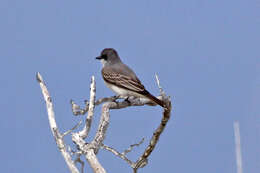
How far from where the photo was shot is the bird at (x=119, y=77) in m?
5.09

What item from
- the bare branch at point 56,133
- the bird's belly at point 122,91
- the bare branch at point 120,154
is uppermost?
the bird's belly at point 122,91

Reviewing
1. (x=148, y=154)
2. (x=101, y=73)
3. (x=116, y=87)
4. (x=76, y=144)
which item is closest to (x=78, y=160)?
(x=76, y=144)

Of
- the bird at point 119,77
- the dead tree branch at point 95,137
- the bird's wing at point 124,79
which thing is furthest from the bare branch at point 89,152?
the bird's wing at point 124,79

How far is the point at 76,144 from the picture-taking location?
11.3 ft

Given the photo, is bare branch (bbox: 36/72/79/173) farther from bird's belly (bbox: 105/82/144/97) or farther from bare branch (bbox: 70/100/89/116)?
bird's belly (bbox: 105/82/144/97)

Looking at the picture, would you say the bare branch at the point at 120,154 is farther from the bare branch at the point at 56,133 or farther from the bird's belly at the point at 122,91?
the bird's belly at the point at 122,91

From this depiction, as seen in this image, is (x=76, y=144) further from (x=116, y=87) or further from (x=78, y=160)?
(x=116, y=87)

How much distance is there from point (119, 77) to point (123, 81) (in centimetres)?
15

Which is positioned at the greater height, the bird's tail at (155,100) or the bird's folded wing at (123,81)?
the bird's folded wing at (123,81)

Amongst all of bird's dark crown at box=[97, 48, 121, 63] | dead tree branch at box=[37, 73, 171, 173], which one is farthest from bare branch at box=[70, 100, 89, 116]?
bird's dark crown at box=[97, 48, 121, 63]

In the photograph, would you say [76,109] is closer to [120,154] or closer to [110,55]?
[120,154]

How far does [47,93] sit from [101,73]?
2.53m

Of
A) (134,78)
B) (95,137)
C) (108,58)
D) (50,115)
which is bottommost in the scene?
(95,137)

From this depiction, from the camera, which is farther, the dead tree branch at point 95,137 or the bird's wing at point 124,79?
the bird's wing at point 124,79
